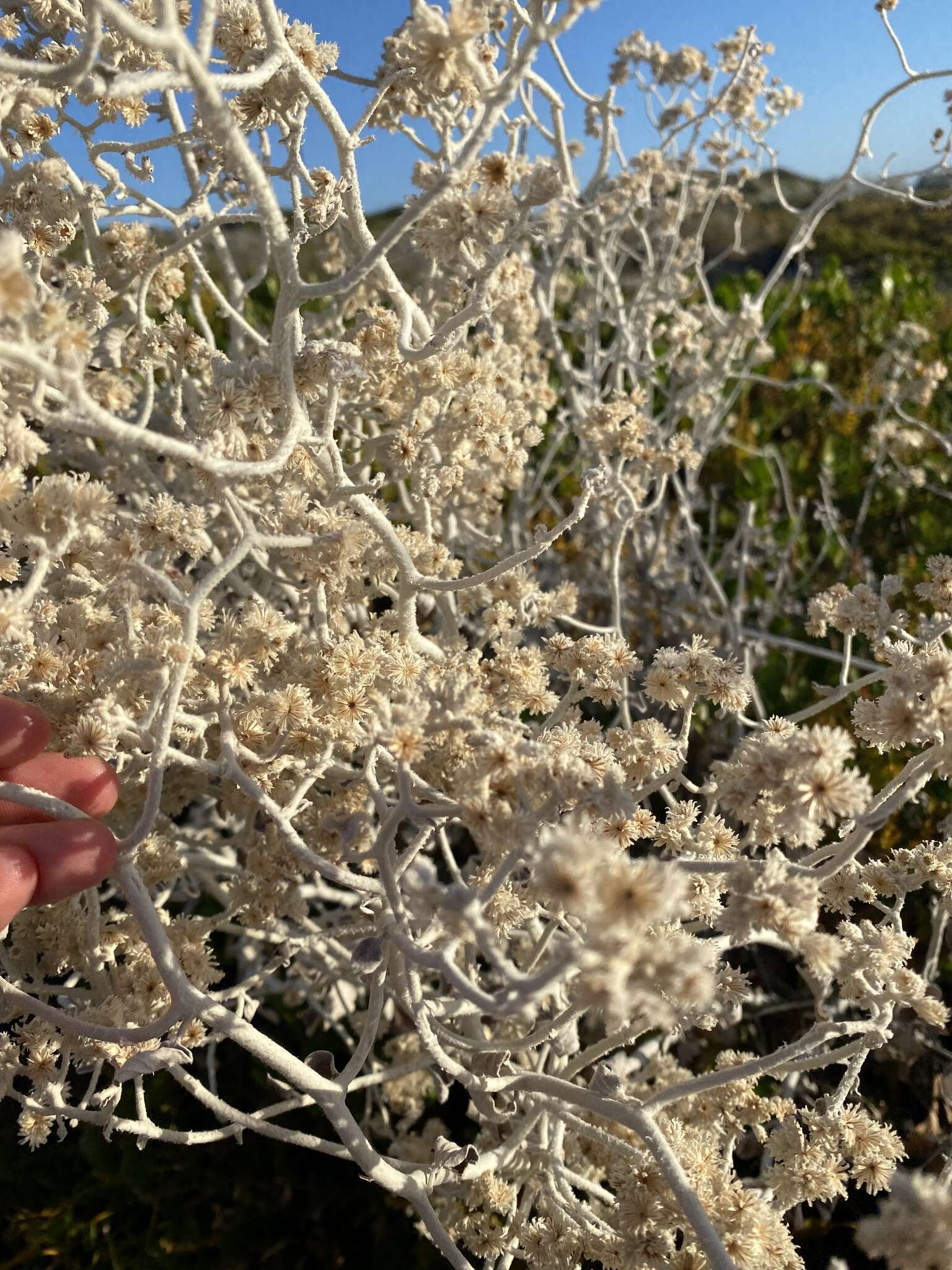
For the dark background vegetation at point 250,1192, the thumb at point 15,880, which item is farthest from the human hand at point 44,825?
the dark background vegetation at point 250,1192

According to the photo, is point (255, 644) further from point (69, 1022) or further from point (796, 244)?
point (796, 244)

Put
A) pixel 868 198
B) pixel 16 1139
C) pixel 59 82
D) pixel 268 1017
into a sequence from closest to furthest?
pixel 59 82, pixel 16 1139, pixel 268 1017, pixel 868 198

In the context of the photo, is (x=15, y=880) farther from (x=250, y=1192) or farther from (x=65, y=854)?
(x=250, y=1192)

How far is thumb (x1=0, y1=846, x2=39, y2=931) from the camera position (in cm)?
121

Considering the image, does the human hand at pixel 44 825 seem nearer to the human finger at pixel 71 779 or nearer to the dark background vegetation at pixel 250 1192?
the human finger at pixel 71 779

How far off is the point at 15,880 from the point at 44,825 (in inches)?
3.5

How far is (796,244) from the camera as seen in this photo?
2.81 meters

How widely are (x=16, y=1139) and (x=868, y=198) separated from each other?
2530 centimetres

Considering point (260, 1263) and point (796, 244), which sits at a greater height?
point (796, 244)

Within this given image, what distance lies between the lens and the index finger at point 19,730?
4.35 ft

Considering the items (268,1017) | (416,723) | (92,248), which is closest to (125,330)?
(92,248)

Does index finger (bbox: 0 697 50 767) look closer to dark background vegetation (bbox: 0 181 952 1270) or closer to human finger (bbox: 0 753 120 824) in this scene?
human finger (bbox: 0 753 120 824)

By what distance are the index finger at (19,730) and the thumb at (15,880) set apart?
160 millimetres

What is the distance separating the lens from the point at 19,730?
133cm
